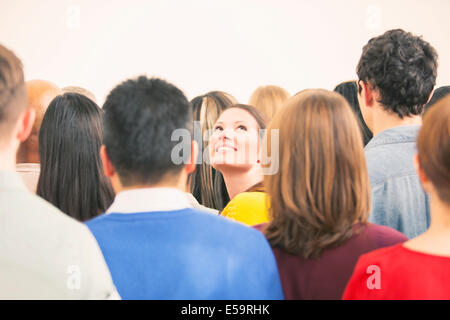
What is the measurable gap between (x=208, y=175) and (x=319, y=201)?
1517mm

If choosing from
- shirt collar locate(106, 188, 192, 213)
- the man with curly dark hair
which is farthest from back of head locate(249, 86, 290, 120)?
shirt collar locate(106, 188, 192, 213)

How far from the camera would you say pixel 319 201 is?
1.39 m

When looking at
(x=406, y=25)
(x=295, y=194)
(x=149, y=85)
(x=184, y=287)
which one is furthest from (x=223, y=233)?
(x=406, y=25)

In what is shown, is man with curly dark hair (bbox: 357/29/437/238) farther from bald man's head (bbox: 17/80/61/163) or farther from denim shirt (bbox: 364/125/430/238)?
bald man's head (bbox: 17/80/61/163)

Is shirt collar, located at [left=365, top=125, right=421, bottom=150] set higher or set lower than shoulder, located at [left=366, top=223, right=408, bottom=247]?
higher

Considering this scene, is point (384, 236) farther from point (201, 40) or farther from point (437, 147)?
point (201, 40)

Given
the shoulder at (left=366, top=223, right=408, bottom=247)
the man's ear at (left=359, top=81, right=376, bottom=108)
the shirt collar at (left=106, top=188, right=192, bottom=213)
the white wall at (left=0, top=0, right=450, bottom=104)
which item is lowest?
the shoulder at (left=366, top=223, right=408, bottom=247)

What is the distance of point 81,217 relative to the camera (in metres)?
1.90

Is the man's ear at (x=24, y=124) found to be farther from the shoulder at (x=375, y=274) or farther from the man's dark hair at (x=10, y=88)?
the shoulder at (x=375, y=274)

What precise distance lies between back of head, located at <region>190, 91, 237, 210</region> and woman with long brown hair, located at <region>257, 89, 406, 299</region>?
141 cm

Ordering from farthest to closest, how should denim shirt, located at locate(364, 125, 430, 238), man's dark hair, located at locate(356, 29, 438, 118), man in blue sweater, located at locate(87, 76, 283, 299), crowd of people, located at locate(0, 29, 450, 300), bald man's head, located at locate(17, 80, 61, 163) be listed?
1. bald man's head, located at locate(17, 80, 61, 163)
2. man's dark hair, located at locate(356, 29, 438, 118)
3. denim shirt, located at locate(364, 125, 430, 238)
4. man in blue sweater, located at locate(87, 76, 283, 299)
5. crowd of people, located at locate(0, 29, 450, 300)

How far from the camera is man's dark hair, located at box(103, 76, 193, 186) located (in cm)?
128

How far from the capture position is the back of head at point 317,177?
1.38 metres
